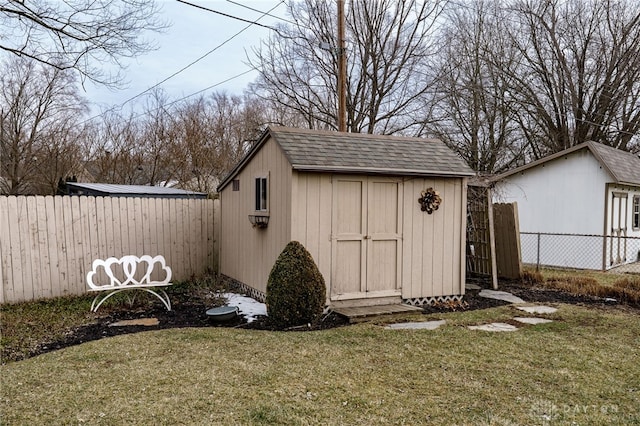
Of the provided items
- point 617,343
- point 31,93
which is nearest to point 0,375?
point 617,343

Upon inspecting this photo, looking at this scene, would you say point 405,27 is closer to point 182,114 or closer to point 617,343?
point 182,114

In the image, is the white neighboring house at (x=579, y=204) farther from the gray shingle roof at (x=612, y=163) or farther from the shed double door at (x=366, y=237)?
the shed double door at (x=366, y=237)

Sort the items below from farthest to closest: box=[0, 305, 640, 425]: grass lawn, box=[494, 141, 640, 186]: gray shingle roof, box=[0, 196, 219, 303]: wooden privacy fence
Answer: box=[494, 141, 640, 186]: gray shingle roof → box=[0, 196, 219, 303]: wooden privacy fence → box=[0, 305, 640, 425]: grass lawn

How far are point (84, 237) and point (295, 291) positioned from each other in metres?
4.45

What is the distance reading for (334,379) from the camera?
374 cm

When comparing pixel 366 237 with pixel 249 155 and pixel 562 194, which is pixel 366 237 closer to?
pixel 249 155

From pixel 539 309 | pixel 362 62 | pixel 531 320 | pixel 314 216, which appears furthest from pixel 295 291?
pixel 362 62

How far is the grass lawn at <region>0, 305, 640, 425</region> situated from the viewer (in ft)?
10.2

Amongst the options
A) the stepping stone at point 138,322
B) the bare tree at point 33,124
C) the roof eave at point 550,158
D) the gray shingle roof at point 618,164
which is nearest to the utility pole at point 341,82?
the roof eave at point 550,158

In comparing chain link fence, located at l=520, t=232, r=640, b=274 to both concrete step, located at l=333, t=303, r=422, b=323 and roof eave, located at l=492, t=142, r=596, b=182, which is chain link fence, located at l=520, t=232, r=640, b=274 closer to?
roof eave, located at l=492, t=142, r=596, b=182

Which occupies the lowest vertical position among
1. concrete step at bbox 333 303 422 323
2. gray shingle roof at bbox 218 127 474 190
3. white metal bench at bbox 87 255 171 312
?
concrete step at bbox 333 303 422 323

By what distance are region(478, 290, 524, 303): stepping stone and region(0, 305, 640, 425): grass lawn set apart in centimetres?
195

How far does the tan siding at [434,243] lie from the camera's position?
677 cm

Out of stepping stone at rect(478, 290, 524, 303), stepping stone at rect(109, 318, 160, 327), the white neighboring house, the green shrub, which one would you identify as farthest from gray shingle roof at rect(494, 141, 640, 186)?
stepping stone at rect(109, 318, 160, 327)
